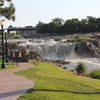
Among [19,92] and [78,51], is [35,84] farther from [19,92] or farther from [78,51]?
[78,51]

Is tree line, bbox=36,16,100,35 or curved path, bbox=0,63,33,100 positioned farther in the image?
tree line, bbox=36,16,100,35

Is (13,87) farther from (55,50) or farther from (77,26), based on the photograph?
(77,26)

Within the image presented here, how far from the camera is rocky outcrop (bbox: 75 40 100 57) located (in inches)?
2893

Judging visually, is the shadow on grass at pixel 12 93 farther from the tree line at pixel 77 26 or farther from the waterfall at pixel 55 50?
the tree line at pixel 77 26

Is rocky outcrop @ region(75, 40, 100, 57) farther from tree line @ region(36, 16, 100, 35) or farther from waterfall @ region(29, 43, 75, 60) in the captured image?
tree line @ region(36, 16, 100, 35)

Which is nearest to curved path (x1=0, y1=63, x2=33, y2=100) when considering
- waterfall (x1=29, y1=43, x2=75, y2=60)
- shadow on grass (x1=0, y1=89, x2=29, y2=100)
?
shadow on grass (x1=0, y1=89, x2=29, y2=100)

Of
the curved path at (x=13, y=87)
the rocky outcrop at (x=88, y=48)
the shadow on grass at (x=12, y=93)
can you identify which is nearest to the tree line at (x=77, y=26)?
the rocky outcrop at (x=88, y=48)

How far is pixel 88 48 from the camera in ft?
249

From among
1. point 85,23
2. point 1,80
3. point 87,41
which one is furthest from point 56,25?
point 1,80

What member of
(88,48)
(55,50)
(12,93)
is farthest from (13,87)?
(88,48)

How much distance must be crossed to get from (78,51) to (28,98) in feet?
207

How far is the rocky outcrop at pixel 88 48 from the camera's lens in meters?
73.5

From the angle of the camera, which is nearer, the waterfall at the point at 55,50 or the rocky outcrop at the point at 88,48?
the waterfall at the point at 55,50

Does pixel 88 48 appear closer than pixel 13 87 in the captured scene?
No
